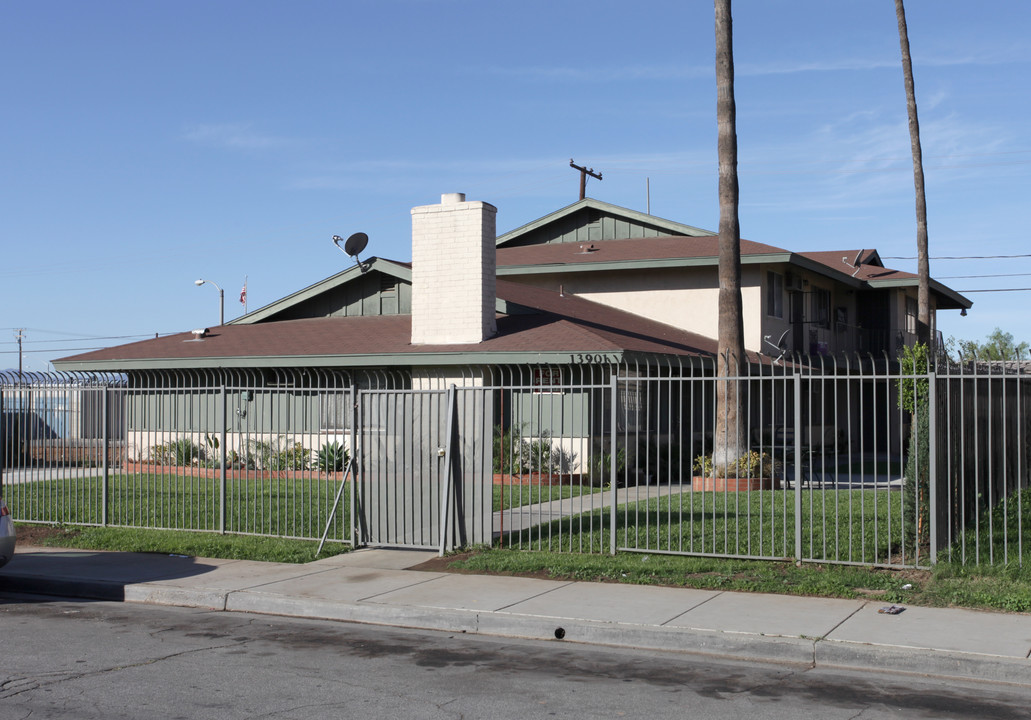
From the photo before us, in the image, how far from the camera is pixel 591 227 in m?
35.3

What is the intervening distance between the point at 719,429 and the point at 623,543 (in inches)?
255

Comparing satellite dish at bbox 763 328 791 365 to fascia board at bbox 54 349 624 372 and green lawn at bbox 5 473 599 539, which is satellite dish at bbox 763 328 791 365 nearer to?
fascia board at bbox 54 349 624 372

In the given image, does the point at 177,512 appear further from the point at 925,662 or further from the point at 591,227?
the point at 591,227

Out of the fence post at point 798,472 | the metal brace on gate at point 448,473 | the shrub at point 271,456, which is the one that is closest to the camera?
the fence post at point 798,472

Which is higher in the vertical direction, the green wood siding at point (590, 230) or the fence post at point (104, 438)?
the green wood siding at point (590, 230)

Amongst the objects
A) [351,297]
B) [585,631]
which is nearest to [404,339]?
[351,297]

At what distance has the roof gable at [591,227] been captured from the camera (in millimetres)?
33625

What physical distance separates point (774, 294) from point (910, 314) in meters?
11.8

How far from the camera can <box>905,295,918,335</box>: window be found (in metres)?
37.7

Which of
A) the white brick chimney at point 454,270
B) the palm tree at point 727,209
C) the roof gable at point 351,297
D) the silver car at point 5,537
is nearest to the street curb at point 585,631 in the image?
the silver car at point 5,537

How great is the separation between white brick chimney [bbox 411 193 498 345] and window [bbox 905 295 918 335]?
818 inches

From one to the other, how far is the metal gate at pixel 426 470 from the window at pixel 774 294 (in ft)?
57.0

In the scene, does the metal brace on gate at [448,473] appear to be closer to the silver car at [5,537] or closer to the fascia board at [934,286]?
the silver car at [5,537]

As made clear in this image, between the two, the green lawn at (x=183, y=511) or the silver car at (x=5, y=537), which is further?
the green lawn at (x=183, y=511)
